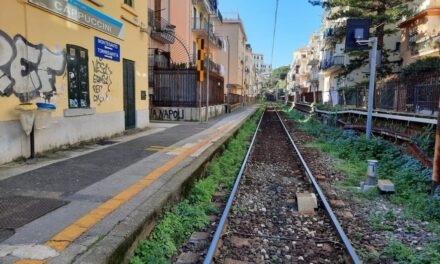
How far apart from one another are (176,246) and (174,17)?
23701mm

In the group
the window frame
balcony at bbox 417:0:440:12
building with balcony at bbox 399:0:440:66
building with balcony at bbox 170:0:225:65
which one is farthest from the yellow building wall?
balcony at bbox 417:0:440:12

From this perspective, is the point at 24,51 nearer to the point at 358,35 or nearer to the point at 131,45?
the point at 131,45

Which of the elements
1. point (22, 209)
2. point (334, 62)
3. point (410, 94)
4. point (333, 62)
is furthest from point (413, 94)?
point (333, 62)

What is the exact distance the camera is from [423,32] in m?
25.8

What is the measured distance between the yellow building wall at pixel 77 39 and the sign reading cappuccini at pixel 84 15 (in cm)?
13

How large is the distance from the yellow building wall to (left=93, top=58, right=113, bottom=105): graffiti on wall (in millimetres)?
56

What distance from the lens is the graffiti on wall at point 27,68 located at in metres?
6.41

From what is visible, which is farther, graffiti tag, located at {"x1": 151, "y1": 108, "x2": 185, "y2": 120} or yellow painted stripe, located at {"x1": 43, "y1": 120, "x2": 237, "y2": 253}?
graffiti tag, located at {"x1": 151, "y1": 108, "x2": 185, "y2": 120}

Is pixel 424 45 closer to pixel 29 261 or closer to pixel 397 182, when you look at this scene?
pixel 397 182

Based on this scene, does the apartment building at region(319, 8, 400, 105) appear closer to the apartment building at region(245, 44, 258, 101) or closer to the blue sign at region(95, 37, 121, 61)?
the blue sign at region(95, 37, 121, 61)

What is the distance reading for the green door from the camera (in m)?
12.1

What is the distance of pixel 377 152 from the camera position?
1020cm

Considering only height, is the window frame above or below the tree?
below

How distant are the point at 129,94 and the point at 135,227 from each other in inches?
360
